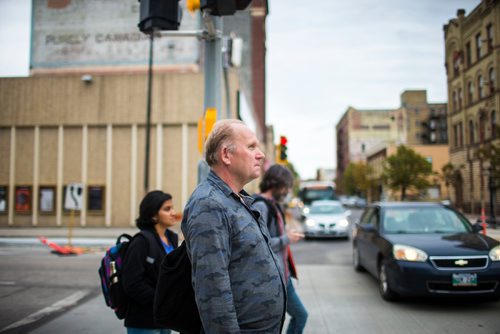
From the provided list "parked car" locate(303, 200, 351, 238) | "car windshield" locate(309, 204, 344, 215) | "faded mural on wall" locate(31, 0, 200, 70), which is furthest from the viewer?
"faded mural on wall" locate(31, 0, 200, 70)

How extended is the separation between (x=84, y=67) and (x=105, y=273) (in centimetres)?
2966

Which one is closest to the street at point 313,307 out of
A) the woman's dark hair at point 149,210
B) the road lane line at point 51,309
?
the road lane line at point 51,309

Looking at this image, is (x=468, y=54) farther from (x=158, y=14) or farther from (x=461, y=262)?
(x=158, y=14)

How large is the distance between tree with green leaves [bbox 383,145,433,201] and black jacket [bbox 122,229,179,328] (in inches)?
1833

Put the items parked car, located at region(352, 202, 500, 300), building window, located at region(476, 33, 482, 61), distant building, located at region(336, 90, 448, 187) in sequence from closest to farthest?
parked car, located at region(352, 202, 500, 300), building window, located at region(476, 33, 482, 61), distant building, located at region(336, 90, 448, 187)

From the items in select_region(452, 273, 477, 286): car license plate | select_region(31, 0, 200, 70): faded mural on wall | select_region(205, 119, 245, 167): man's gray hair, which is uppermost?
select_region(31, 0, 200, 70): faded mural on wall

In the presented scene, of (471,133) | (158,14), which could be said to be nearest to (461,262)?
(158,14)

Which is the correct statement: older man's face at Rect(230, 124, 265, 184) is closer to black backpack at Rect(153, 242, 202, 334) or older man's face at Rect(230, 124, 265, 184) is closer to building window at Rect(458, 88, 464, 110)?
black backpack at Rect(153, 242, 202, 334)

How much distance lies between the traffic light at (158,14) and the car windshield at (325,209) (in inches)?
522

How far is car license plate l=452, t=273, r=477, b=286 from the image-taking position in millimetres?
5641

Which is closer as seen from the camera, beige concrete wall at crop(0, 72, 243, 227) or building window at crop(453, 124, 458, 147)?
building window at crop(453, 124, 458, 147)

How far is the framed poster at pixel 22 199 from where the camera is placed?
19625 millimetres

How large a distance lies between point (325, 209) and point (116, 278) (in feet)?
48.9

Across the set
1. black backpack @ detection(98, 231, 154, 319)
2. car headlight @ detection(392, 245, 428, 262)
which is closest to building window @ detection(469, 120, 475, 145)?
car headlight @ detection(392, 245, 428, 262)
